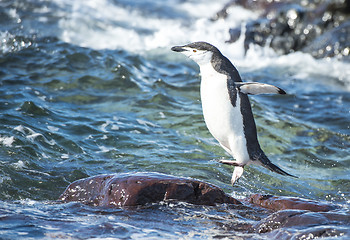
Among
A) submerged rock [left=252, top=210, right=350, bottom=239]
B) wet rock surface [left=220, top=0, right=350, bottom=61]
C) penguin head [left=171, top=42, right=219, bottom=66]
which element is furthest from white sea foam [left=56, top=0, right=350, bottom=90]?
submerged rock [left=252, top=210, right=350, bottom=239]

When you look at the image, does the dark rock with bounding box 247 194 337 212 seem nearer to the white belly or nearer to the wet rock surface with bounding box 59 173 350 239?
the wet rock surface with bounding box 59 173 350 239

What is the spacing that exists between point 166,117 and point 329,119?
2.78m

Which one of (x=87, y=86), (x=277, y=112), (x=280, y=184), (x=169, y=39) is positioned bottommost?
(x=280, y=184)

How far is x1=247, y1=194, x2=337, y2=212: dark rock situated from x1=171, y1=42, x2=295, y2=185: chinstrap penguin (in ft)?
1.19

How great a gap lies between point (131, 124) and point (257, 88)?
339cm

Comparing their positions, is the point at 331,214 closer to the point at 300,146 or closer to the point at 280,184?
the point at 280,184

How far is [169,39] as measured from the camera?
13.6 meters

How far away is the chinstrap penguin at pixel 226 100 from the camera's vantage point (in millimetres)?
4773

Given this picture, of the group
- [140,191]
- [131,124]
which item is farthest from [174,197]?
[131,124]

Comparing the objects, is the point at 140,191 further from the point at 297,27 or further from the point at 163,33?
the point at 163,33

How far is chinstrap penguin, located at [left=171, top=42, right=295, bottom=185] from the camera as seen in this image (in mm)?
4773

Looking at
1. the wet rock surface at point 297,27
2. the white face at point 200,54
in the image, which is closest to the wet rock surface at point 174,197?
the white face at point 200,54

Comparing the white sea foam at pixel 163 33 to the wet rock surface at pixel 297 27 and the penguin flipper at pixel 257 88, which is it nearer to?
the wet rock surface at pixel 297 27

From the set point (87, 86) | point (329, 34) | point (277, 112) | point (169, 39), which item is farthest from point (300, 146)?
point (169, 39)
